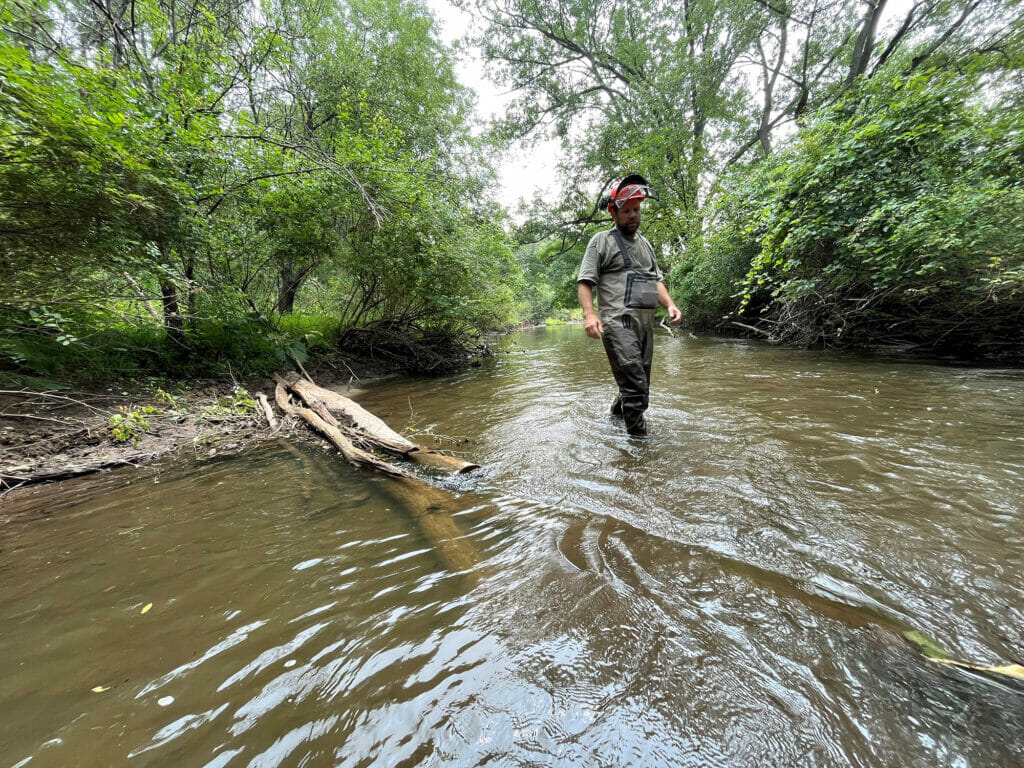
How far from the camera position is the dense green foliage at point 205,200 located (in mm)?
3488

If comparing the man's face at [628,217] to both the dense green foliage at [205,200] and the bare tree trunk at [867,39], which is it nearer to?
the dense green foliage at [205,200]

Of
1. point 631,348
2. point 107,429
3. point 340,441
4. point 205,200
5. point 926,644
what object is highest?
point 205,200

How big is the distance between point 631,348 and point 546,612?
2394 millimetres

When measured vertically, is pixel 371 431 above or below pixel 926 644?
above

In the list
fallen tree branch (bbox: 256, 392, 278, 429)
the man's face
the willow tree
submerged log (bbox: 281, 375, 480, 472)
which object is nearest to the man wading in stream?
the man's face

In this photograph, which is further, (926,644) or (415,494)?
(415,494)

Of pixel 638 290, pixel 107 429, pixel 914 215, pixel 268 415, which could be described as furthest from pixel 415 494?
pixel 914 215

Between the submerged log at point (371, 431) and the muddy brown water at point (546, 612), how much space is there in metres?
0.25

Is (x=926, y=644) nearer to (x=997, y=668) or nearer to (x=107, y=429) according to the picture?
(x=997, y=668)

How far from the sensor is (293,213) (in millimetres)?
6316

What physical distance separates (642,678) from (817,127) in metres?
9.02

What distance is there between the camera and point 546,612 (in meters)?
1.36

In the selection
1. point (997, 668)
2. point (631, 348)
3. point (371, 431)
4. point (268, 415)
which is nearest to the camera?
point (997, 668)

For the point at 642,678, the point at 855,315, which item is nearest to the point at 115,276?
the point at 642,678
